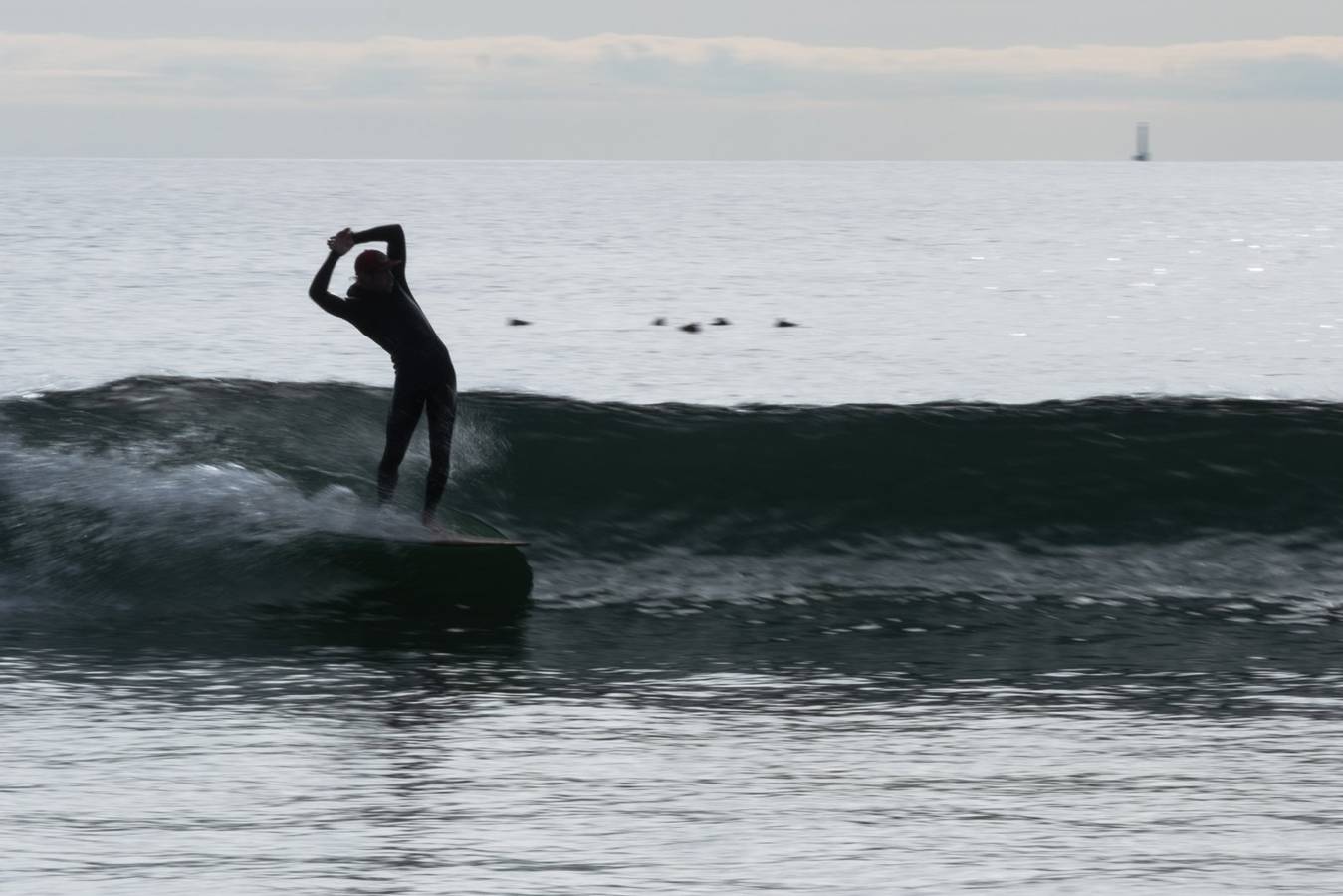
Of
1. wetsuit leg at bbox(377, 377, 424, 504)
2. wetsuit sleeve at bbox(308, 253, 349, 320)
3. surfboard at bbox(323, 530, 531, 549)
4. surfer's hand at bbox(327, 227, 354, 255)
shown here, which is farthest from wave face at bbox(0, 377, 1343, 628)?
surfer's hand at bbox(327, 227, 354, 255)

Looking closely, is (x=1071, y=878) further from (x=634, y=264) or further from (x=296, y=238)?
(x=296, y=238)

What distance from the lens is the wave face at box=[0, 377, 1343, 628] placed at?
1307 cm

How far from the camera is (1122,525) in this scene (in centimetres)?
1480

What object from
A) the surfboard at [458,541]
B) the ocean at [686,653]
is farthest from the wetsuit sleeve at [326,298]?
the ocean at [686,653]

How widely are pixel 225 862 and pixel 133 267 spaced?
70168mm

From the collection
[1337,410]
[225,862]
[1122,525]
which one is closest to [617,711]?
[225,862]

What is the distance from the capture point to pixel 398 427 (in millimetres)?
11797

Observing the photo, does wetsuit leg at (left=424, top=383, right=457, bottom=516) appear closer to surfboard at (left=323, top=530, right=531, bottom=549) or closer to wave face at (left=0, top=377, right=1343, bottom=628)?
→ surfboard at (left=323, top=530, right=531, bottom=549)

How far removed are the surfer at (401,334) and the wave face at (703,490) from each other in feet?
3.59

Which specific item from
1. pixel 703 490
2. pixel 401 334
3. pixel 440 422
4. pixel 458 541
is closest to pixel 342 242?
pixel 401 334

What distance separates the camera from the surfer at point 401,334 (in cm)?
1121

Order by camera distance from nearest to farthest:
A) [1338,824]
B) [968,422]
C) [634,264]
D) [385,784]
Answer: [1338,824]
[385,784]
[968,422]
[634,264]

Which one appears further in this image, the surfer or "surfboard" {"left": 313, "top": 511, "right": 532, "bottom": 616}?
"surfboard" {"left": 313, "top": 511, "right": 532, "bottom": 616}

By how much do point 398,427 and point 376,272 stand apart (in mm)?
1077
